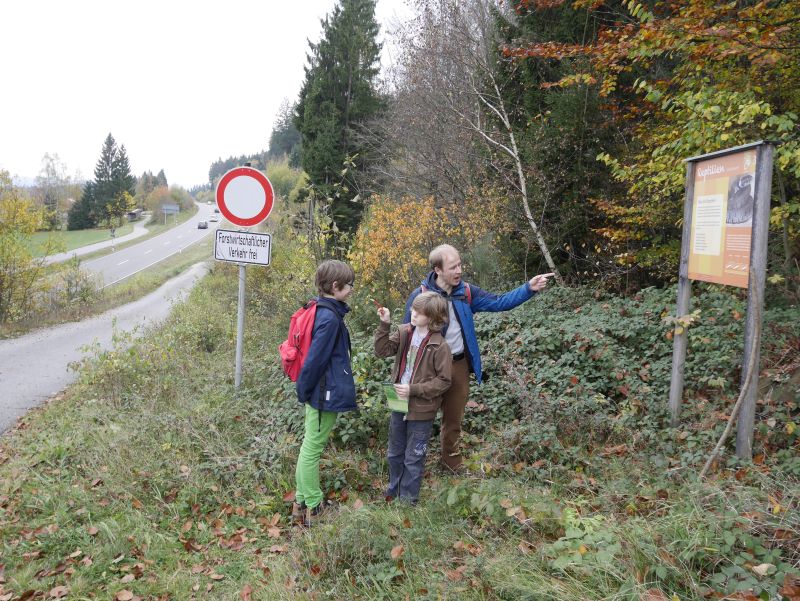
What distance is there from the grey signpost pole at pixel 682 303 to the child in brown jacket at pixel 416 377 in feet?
6.21

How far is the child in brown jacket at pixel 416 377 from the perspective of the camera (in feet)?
12.5

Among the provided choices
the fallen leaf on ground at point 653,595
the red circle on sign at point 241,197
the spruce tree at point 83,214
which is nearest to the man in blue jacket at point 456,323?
the fallen leaf on ground at point 653,595

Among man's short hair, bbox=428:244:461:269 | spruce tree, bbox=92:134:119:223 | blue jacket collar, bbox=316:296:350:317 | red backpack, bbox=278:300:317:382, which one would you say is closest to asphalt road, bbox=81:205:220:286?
spruce tree, bbox=92:134:119:223

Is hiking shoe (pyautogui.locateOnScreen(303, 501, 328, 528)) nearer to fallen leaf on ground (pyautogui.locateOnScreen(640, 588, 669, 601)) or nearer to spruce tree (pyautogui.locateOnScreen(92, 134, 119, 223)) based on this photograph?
fallen leaf on ground (pyautogui.locateOnScreen(640, 588, 669, 601))

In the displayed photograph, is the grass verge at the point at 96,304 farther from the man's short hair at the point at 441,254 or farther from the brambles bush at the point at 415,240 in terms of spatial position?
the man's short hair at the point at 441,254

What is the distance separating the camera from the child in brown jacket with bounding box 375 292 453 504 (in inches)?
150

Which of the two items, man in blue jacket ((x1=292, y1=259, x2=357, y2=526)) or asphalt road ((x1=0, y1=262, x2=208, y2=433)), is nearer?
man in blue jacket ((x1=292, y1=259, x2=357, y2=526))

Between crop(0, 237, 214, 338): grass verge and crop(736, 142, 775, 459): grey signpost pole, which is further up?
crop(736, 142, 775, 459): grey signpost pole

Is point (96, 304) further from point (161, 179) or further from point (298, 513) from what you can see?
point (161, 179)

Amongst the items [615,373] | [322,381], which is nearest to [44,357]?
[322,381]

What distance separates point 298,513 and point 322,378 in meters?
1.06

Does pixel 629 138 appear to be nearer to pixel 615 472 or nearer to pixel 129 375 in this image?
pixel 615 472

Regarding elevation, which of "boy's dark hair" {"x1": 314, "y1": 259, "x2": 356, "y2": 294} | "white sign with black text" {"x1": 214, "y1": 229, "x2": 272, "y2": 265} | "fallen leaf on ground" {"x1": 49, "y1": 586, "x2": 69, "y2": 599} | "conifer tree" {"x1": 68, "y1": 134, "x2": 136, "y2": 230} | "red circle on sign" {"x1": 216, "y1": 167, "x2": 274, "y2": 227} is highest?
"conifer tree" {"x1": 68, "y1": 134, "x2": 136, "y2": 230}

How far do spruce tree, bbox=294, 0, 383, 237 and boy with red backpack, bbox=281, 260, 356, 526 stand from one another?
47.4 ft
